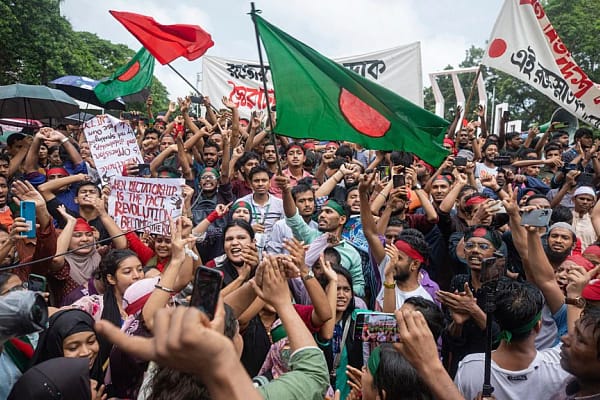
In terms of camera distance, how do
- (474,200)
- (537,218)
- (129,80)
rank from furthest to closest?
(129,80) → (474,200) → (537,218)

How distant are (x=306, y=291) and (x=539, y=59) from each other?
16.0 ft

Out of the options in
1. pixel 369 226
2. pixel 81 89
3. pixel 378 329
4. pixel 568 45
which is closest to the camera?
pixel 378 329

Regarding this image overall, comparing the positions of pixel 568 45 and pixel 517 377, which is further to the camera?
pixel 568 45

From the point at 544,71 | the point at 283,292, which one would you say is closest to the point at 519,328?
the point at 283,292

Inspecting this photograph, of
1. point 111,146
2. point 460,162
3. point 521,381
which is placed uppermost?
point 111,146

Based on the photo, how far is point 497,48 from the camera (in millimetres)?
6695

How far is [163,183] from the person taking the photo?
4375 millimetres

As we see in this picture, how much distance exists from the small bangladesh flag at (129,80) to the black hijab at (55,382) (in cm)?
646

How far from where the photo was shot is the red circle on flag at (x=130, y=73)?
8.06m

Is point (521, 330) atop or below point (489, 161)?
below

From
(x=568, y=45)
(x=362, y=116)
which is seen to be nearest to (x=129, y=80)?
(x=362, y=116)

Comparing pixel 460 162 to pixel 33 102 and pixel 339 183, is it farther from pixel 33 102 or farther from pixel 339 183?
pixel 33 102

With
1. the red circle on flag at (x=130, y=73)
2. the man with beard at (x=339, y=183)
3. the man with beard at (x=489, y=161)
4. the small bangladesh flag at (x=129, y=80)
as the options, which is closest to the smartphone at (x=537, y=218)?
the man with beard at (x=339, y=183)

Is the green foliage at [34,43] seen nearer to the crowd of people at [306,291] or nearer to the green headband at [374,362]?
the crowd of people at [306,291]
